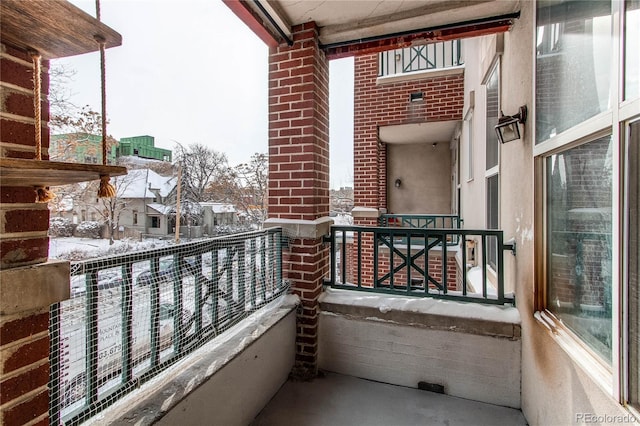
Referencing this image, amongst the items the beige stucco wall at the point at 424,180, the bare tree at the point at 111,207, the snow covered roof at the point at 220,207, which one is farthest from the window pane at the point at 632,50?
the snow covered roof at the point at 220,207

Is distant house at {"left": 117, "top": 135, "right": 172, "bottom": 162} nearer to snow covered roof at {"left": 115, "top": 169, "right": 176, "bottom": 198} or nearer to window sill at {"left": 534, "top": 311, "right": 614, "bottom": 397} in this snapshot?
snow covered roof at {"left": 115, "top": 169, "right": 176, "bottom": 198}

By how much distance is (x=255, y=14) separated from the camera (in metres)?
2.21

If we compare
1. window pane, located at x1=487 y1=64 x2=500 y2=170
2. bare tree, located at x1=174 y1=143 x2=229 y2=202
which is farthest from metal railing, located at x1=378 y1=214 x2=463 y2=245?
bare tree, located at x1=174 y1=143 x2=229 y2=202

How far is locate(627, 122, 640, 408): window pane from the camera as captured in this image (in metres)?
1.13

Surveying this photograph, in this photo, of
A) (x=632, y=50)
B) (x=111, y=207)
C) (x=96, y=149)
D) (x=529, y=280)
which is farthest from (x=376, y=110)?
(x=111, y=207)

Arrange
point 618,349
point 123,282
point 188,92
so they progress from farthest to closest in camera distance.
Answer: point 188,92
point 123,282
point 618,349

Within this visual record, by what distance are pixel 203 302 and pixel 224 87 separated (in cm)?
1534

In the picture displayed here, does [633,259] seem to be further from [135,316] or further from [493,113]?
[493,113]

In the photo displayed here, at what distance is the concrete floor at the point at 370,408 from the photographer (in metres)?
2.14

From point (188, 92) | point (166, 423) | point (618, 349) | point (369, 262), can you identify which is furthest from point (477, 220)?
point (188, 92)

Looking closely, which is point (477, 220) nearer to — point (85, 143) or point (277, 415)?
point (277, 415)

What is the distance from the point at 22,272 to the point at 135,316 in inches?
23.6

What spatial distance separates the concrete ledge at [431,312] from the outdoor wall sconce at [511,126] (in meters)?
1.32

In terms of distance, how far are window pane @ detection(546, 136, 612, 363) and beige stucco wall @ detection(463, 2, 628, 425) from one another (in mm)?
143
